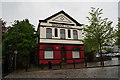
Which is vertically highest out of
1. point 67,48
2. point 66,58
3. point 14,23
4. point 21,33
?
point 14,23

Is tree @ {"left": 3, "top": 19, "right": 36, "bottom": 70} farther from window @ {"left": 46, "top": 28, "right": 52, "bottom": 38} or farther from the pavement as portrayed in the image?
window @ {"left": 46, "top": 28, "right": 52, "bottom": 38}

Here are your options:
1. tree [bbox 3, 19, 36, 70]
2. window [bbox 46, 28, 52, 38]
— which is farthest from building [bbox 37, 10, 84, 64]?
tree [bbox 3, 19, 36, 70]

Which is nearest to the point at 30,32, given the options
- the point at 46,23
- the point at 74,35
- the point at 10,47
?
the point at 10,47

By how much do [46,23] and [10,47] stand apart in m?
7.89

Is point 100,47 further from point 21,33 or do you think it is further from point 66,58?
point 21,33

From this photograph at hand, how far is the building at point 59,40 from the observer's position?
1977cm

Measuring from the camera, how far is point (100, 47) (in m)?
17.1

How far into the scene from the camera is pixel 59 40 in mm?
20797

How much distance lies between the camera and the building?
19766mm

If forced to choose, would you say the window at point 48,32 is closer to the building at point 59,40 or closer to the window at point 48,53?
the building at point 59,40

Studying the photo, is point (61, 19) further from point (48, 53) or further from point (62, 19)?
point (48, 53)

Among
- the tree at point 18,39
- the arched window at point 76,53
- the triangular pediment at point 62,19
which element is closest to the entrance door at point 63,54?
the arched window at point 76,53

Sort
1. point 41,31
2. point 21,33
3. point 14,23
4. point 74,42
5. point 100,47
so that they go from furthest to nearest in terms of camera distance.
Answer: point 74,42 → point 41,31 → point 100,47 → point 14,23 → point 21,33

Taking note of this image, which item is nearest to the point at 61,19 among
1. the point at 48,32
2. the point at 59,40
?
the point at 48,32
